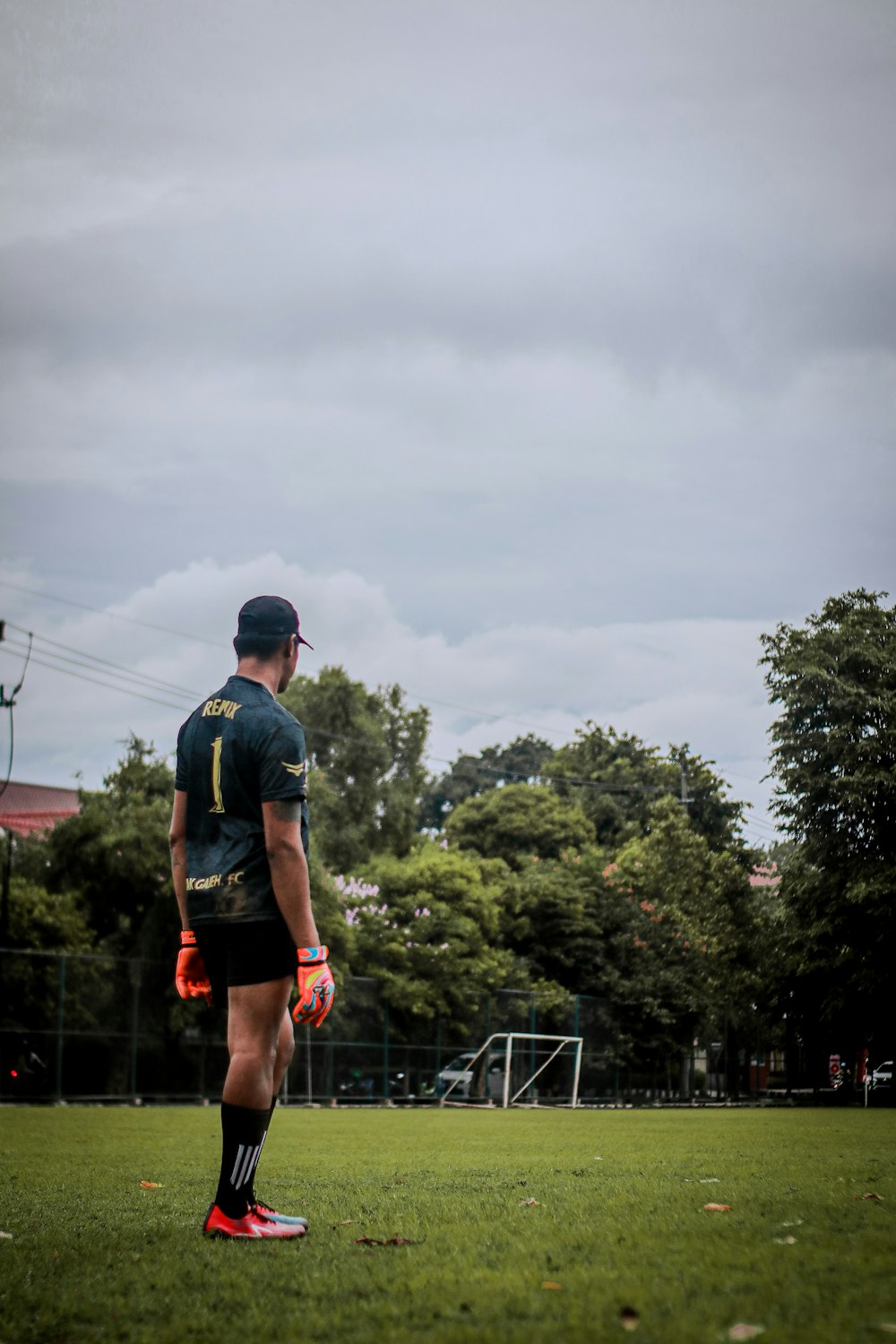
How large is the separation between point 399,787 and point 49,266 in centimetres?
2850

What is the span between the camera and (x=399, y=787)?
49.5 meters

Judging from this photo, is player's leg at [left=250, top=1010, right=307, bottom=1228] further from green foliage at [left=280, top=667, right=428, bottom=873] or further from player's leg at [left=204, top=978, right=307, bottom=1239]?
green foliage at [left=280, top=667, right=428, bottom=873]

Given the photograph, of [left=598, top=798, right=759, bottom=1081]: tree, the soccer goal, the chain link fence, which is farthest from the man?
[left=598, top=798, right=759, bottom=1081]: tree

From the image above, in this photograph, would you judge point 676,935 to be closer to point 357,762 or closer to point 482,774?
point 357,762

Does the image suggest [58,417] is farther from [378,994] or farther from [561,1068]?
[561,1068]

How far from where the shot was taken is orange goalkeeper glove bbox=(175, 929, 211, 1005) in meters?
4.37

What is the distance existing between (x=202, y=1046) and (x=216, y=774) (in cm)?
2252

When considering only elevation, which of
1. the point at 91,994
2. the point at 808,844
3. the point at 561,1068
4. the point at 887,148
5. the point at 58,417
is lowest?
the point at 561,1068

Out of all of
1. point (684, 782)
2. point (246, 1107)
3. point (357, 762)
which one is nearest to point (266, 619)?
point (246, 1107)

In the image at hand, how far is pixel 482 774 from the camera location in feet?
208

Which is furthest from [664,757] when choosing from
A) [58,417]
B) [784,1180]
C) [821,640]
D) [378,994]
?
[784,1180]

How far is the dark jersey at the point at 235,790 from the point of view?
13.6 ft

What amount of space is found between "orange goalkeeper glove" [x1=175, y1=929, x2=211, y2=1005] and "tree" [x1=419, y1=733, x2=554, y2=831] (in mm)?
57833

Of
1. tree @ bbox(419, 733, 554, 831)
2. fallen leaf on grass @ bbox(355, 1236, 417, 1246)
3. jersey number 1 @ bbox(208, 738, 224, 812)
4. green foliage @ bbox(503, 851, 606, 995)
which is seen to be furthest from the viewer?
tree @ bbox(419, 733, 554, 831)
